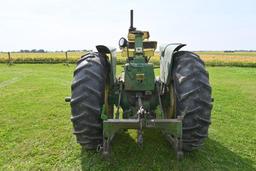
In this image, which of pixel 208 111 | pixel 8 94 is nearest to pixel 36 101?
pixel 8 94

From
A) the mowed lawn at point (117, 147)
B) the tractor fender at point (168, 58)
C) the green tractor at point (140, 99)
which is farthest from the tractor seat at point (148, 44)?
the mowed lawn at point (117, 147)

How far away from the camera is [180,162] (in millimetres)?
4281

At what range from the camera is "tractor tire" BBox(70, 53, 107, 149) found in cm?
382

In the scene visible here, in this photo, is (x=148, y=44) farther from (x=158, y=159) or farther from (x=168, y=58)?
(x=158, y=159)

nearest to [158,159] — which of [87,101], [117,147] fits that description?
[117,147]

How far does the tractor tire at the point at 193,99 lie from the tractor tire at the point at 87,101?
1.06 meters

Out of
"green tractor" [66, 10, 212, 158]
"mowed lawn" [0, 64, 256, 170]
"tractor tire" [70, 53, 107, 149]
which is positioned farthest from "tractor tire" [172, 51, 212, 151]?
"tractor tire" [70, 53, 107, 149]

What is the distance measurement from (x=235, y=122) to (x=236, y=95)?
4313 mm

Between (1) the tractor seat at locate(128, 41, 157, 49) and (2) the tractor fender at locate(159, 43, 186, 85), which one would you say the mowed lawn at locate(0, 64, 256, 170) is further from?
(1) the tractor seat at locate(128, 41, 157, 49)

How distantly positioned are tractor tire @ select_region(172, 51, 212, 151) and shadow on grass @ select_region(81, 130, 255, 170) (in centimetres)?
48

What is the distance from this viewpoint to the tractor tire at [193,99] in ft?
12.5

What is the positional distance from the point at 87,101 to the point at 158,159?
4.83ft

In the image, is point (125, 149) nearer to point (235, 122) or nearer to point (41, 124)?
point (41, 124)

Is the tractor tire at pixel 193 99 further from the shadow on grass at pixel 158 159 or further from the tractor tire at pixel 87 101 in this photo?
the tractor tire at pixel 87 101
